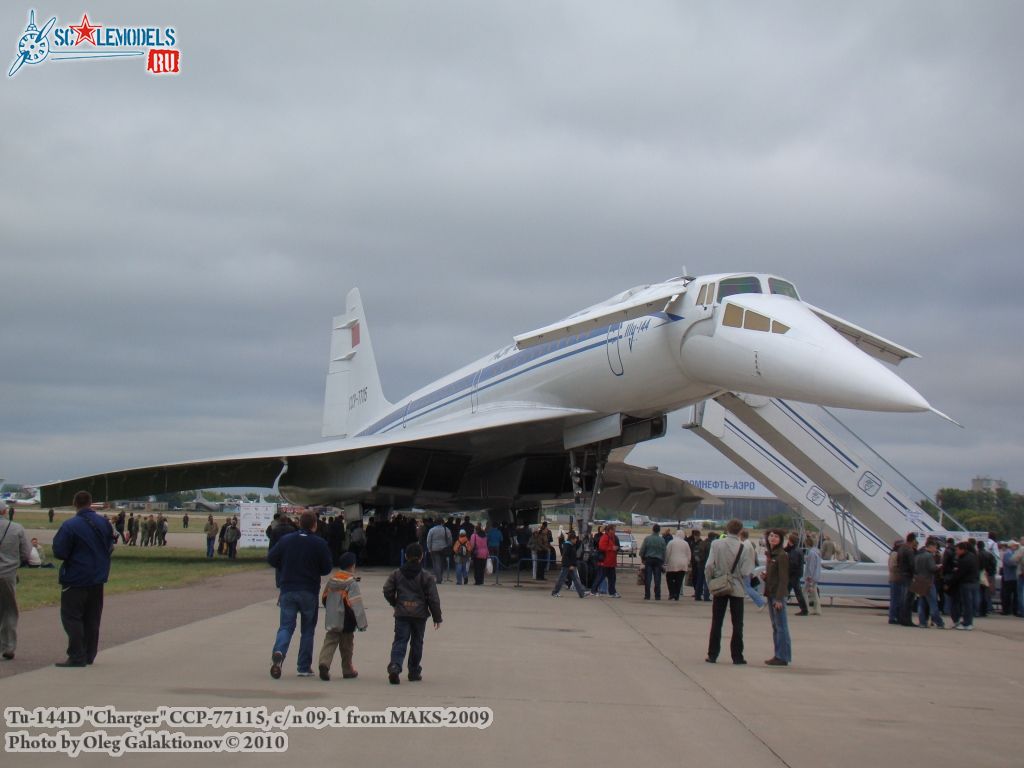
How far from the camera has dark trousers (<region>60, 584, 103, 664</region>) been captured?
21.5 ft

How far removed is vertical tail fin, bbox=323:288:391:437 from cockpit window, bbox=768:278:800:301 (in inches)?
598

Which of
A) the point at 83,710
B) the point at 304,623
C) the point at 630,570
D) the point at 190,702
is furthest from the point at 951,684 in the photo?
the point at 630,570

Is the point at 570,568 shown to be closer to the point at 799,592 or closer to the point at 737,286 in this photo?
the point at 799,592

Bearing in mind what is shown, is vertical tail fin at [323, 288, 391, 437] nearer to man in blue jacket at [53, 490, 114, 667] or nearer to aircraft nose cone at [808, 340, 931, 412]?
aircraft nose cone at [808, 340, 931, 412]

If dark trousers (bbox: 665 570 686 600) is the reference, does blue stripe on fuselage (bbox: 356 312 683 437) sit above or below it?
above

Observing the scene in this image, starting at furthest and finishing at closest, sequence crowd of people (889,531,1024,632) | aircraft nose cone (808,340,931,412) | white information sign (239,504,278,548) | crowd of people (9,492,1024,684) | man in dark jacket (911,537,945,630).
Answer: white information sign (239,504,278,548), crowd of people (889,531,1024,632), man in dark jacket (911,537,945,630), aircraft nose cone (808,340,931,412), crowd of people (9,492,1024,684)

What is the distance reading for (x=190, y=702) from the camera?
18.1 ft

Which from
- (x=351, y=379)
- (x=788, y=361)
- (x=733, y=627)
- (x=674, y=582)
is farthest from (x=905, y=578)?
(x=351, y=379)

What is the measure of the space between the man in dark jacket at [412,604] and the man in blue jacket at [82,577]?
6.51 feet

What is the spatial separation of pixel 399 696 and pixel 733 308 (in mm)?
8366

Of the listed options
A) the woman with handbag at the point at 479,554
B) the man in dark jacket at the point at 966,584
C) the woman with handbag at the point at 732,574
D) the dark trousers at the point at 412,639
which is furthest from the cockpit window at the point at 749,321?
the dark trousers at the point at 412,639

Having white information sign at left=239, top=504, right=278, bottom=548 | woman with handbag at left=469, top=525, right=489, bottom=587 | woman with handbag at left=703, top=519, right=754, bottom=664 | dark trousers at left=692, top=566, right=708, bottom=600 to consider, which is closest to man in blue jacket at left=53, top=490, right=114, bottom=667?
woman with handbag at left=703, top=519, right=754, bottom=664

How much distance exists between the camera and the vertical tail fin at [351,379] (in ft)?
90.8

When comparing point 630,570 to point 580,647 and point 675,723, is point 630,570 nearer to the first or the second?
point 580,647
